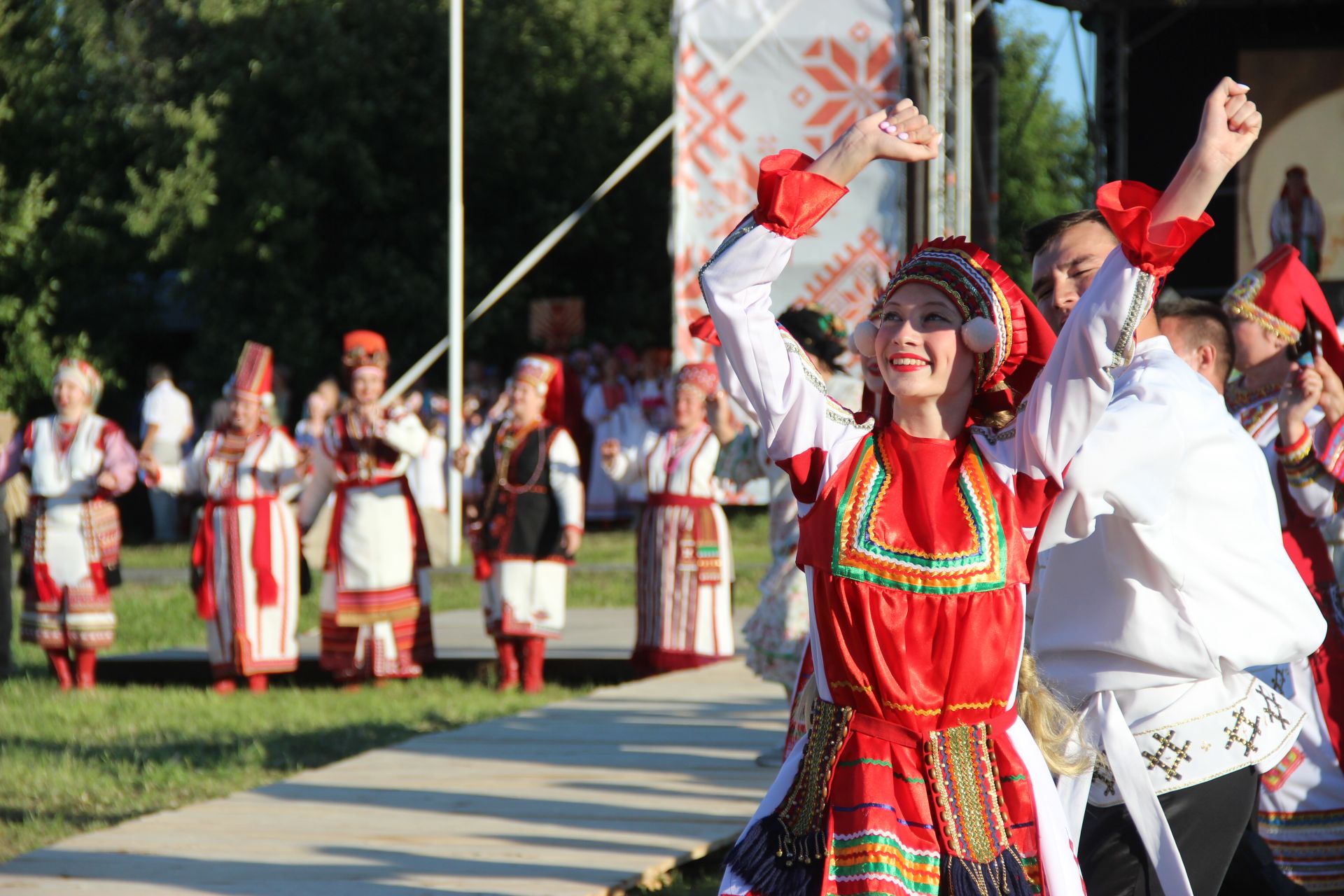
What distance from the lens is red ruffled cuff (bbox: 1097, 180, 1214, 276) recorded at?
2.23 m

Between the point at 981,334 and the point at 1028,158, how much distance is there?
25130 mm

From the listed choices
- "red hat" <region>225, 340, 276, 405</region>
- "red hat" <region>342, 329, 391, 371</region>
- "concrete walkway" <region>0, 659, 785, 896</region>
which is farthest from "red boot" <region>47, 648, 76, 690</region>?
"concrete walkway" <region>0, 659, 785, 896</region>

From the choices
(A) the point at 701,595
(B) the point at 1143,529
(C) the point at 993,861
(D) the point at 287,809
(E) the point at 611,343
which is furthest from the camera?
(E) the point at 611,343

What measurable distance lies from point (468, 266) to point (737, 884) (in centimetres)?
1726

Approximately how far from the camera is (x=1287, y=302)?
164 inches

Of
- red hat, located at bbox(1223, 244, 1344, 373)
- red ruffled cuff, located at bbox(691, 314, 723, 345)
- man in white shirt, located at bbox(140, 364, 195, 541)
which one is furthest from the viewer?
man in white shirt, located at bbox(140, 364, 195, 541)

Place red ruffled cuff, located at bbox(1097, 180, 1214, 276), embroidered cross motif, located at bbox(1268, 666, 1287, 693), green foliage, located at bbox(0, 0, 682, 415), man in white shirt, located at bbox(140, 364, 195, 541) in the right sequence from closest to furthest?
red ruffled cuff, located at bbox(1097, 180, 1214, 276), embroidered cross motif, located at bbox(1268, 666, 1287, 693), man in white shirt, located at bbox(140, 364, 195, 541), green foliage, located at bbox(0, 0, 682, 415)

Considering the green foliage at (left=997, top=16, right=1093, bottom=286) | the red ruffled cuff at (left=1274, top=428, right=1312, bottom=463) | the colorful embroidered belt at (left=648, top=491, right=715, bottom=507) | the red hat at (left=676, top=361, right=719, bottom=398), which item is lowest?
the colorful embroidered belt at (left=648, top=491, right=715, bottom=507)

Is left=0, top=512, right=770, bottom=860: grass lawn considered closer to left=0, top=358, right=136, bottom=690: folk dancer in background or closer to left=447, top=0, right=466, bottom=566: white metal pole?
left=0, top=358, right=136, bottom=690: folk dancer in background

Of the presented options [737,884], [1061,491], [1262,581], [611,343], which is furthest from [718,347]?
[611,343]

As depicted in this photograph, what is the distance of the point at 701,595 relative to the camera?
8203 mm

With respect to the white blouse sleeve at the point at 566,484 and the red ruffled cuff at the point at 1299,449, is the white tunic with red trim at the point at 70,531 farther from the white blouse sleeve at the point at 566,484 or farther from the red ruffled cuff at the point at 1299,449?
the red ruffled cuff at the point at 1299,449

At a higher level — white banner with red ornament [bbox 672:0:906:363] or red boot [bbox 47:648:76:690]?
white banner with red ornament [bbox 672:0:906:363]

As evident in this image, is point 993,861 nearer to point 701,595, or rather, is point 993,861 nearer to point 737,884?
point 737,884
